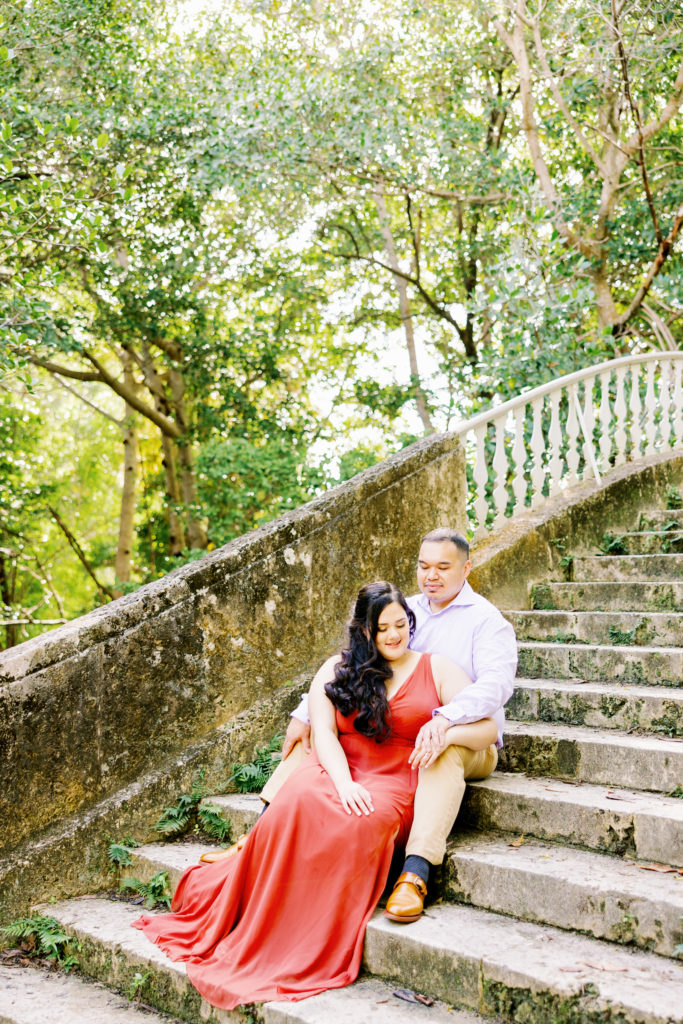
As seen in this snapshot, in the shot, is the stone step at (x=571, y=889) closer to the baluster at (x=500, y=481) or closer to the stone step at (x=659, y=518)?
the baluster at (x=500, y=481)

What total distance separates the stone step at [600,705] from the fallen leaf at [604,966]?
50.2 inches

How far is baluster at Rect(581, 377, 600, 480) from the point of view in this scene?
5945 millimetres

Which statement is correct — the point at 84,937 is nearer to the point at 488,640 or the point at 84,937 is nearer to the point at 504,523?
the point at 488,640

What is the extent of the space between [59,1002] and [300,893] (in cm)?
92

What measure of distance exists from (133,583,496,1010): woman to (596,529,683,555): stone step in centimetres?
252

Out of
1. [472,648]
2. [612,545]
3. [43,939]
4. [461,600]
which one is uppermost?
[612,545]

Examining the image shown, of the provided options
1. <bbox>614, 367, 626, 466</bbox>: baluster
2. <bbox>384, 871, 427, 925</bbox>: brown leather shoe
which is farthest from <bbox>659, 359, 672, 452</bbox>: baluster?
<bbox>384, 871, 427, 925</bbox>: brown leather shoe

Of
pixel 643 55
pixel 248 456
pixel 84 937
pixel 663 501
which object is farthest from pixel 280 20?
pixel 84 937

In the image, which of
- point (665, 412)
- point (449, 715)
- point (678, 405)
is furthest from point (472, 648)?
point (678, 405)

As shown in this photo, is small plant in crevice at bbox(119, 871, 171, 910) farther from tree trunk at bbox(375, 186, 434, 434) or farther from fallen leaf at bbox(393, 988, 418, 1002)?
tree trunk at bbox(375, 186, 434, 434)

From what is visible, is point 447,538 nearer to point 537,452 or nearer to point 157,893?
point 157,893

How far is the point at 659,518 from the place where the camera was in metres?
5.94

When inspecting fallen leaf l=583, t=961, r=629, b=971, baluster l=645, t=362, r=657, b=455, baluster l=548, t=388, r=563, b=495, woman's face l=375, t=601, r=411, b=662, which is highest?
baluster l=645, t=362, r=657, b=455

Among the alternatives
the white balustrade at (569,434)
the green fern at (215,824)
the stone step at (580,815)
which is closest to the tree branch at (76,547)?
the white balustrade at (569,434)
